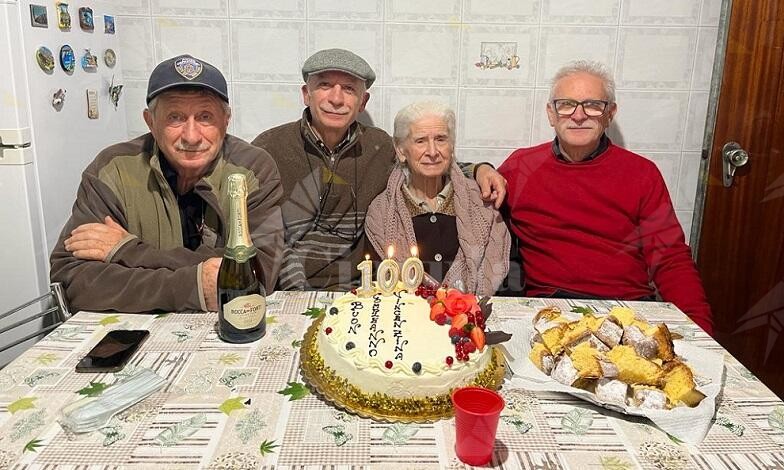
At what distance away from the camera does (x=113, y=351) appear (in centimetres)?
129

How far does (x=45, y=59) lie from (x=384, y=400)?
5.51 feet

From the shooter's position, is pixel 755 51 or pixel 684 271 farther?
pixel 755 51

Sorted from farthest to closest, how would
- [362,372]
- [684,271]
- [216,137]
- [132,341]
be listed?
[684,271] < [216,137] < [132,341] < [362,372]

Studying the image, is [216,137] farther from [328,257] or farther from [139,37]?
[139,37]

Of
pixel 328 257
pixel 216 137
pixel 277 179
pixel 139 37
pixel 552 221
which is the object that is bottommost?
pixel 328 257

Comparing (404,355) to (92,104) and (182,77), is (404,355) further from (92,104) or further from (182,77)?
(92,104)

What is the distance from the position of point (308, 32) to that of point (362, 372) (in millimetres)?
1849

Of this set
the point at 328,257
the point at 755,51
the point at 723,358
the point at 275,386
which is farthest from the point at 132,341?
the point at 755,51

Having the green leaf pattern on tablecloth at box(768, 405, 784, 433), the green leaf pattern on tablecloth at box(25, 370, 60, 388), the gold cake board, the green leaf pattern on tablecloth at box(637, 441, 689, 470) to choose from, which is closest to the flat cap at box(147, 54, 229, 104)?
the green leaf pattern on tablecloth at box(25, 370, 60, 388)

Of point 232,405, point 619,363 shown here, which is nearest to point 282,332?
point 232,405

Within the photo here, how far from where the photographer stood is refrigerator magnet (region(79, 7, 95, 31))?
2225 millimetres

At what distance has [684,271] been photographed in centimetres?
207

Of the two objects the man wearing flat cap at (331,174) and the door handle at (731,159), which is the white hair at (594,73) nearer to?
the man wearing flat cap at (331,174)

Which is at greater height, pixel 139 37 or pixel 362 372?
pixel 139 37
